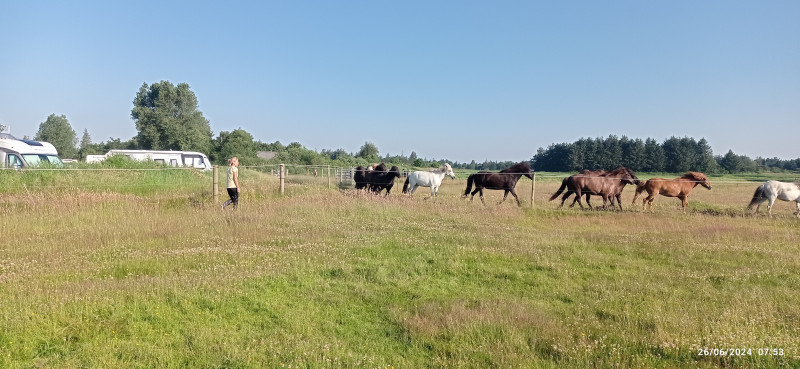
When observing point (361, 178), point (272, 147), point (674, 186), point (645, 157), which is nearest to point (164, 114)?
point (272, 147)

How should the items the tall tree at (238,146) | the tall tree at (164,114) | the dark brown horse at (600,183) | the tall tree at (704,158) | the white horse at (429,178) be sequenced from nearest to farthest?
1. the dark brown horse at (600,183)
2. the white horse at (429,178)
3. the tall tree at (238,146)
4. the tall tree at (164,114)
5. the tall tree at (704,158)

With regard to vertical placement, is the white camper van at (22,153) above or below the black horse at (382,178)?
above

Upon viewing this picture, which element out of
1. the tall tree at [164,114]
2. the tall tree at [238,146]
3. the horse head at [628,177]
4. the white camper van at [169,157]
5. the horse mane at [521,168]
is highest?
the tall tree at [164,114]

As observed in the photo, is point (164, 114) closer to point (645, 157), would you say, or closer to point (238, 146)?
point (238, 146)

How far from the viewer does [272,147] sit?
7656cm

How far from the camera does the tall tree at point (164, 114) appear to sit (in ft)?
205

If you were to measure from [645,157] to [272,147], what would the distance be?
221 ft

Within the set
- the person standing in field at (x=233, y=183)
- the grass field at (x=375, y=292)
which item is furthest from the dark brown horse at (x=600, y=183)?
the person standing in field at (x=233, y=183)

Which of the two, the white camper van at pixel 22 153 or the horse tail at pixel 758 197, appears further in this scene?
the white camper van at pixel 22 153

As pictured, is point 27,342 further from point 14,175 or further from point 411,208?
point 14,175

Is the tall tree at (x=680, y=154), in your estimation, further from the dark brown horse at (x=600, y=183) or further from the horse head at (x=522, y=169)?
the horse head at (x=522, y=169)

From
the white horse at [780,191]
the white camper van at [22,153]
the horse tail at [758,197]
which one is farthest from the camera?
the white camper van at [22,153]

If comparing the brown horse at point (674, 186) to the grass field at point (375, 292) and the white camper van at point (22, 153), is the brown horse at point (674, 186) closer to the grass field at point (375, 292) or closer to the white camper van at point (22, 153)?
the grass field at point (375, 292)

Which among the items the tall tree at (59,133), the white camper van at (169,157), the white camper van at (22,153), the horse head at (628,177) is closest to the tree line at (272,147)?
the tall tree at (59,133)
